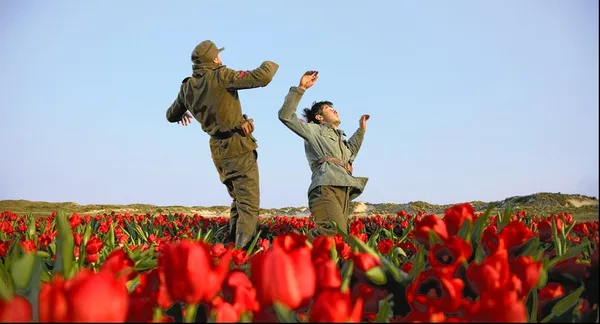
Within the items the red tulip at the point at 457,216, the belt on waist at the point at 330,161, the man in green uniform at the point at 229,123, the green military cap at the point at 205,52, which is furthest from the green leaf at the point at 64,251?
the green military cap at the point at 205,52

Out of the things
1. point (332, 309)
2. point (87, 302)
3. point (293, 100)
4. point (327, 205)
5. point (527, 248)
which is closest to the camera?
point (87, 302)

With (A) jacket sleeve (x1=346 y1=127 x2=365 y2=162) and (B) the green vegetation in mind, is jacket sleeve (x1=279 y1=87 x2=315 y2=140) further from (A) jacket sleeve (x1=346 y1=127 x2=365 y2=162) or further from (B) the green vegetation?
(B) the green vegetation

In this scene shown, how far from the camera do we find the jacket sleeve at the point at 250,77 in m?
5.35

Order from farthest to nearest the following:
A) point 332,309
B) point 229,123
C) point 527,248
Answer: point 229,123
point 527,248
point 332,309

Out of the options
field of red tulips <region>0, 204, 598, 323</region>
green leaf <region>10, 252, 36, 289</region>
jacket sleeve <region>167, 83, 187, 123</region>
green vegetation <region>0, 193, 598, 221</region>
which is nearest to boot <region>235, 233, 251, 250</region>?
jacket sleeve <region>167, 83, 187, 123</region>

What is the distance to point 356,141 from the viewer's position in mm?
6531

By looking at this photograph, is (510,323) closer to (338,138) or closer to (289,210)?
(338,138)

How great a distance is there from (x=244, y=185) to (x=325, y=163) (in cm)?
88

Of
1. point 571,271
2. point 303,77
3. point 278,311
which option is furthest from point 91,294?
point 303,77

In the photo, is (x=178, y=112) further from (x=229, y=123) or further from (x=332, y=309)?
(x=332, y=309)

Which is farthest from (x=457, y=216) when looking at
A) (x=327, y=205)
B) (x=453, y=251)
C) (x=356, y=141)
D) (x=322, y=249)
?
(x=356, y=141)

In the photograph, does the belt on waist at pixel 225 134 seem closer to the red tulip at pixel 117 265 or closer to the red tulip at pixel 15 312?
the red tulip at pixel 117 265

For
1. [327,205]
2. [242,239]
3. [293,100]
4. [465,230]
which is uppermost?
[293,100]

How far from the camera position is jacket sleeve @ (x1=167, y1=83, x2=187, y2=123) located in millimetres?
6202
